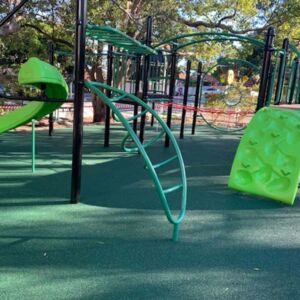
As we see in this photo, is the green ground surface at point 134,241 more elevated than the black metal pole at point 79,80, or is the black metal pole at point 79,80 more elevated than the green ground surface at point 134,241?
the black metal pole at point 79,80

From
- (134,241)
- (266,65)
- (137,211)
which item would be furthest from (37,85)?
(266,65)

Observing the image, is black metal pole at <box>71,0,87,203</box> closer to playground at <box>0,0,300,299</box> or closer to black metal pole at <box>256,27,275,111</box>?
playground at <box>0,0,300,299</box>

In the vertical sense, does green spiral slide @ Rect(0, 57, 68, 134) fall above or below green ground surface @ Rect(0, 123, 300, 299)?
above

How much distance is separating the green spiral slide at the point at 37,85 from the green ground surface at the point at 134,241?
81 centimetres

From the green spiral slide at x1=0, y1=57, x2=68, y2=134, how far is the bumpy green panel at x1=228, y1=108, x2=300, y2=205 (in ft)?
7.48

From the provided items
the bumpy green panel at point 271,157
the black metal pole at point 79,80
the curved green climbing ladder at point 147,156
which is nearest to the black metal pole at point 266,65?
the bumpy green panel at point 271,157

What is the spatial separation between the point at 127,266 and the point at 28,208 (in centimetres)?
146

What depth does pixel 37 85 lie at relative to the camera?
3414 mm

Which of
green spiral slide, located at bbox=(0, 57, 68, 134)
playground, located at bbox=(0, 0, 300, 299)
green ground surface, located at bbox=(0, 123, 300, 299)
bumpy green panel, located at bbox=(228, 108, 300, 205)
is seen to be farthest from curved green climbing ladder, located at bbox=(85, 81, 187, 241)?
bumpy green panel, located at bbox=(228, 108, 300, 205)

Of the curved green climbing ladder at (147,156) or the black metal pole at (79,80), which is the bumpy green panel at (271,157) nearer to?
the curved green climbing ladder at (147,156)

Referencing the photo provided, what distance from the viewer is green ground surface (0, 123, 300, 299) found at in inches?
90.1

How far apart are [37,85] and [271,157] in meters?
2.73

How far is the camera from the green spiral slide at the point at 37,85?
10.2ft

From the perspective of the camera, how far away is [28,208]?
357 centimetres
